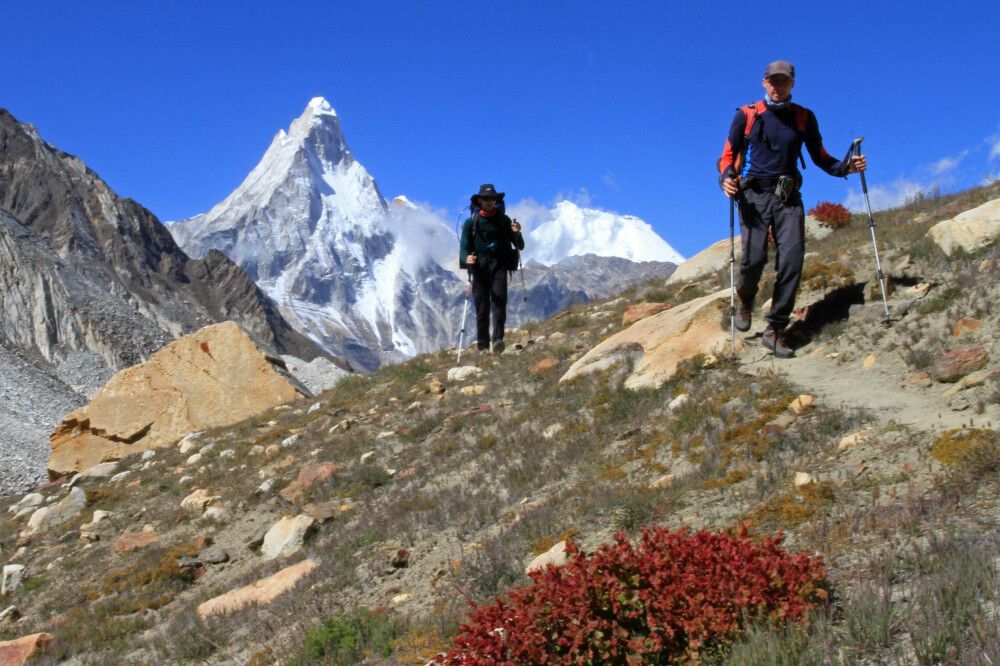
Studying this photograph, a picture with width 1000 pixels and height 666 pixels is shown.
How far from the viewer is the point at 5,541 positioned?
1348 cm

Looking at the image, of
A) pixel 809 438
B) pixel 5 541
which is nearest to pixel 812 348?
pixel 809 438

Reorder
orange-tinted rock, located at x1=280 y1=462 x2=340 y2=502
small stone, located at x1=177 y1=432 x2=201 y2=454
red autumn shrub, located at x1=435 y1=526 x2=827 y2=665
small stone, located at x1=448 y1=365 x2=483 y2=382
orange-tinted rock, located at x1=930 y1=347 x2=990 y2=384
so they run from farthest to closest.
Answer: small stone, located at x1=177 y1=432 x2=201 y2=454
small stone, located at x1=448 y1=365 x2=483 y2=382
orange-tinted rock, located at x1=280 y1=462 x2=340 y2=502
orange-tinted rock, located at x1=930 y1=347 x2=990 y2=384
red autumn shrub, located at x1=435 y1=526 x2=827 y2=665

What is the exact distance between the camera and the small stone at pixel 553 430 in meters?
9.02

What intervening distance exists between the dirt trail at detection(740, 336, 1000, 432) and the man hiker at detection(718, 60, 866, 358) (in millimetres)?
313

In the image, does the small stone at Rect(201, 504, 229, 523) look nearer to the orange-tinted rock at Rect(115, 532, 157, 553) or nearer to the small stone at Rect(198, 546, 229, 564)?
the orange-tinted rock at Rect(115, 532, 157, 553)

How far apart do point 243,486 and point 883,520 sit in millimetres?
9667

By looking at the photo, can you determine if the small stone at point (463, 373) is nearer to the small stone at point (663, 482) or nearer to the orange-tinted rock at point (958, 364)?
the small stone at point (663, 482)

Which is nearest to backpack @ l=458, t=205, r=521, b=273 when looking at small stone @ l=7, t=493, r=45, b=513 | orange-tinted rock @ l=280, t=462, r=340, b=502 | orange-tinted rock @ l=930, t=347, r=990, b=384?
orange-tinted rock @ l=280, t=462, r=340, b=502

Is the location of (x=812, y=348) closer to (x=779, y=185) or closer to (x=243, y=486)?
(x=779, y=185)

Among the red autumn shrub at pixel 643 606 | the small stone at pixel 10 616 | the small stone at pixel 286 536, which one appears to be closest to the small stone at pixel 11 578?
the small stone at pixel 10 616

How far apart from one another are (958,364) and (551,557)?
4.01 metres

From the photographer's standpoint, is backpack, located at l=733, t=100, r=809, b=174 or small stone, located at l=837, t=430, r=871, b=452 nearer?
small stone, located at l=837, t=430, r=871, b=452

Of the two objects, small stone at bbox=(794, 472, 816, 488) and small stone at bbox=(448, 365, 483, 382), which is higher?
small stone at bbox=(448, 365, 483, 382)

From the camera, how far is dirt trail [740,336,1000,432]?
5.87 meters
